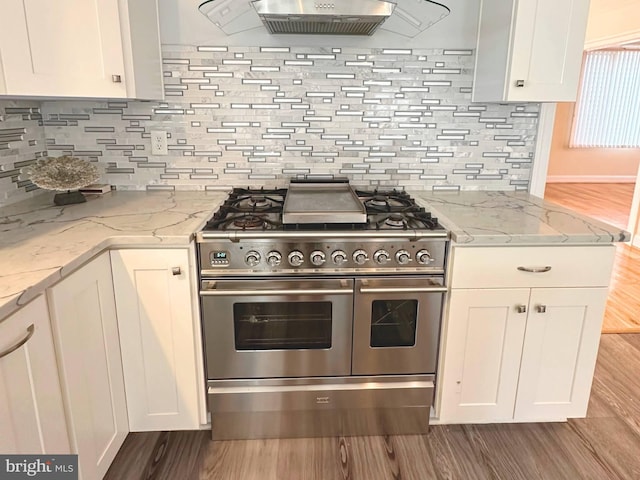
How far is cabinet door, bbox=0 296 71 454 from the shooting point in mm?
1047

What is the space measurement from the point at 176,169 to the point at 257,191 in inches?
17.7

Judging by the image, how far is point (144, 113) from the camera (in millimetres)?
2230

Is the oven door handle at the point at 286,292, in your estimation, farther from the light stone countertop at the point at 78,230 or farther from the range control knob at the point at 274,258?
the light stone countertop at the point at 78,230

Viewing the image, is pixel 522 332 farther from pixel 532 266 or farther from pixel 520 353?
pixel 532 266

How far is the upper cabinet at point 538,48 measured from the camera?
1.87 meters

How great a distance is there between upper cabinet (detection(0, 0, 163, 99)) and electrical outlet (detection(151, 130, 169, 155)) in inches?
13.2

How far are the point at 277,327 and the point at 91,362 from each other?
666 mm

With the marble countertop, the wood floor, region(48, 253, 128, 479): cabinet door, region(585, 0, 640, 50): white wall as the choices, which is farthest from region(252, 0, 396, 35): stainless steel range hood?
region(585, 0, 640, 50): white wall

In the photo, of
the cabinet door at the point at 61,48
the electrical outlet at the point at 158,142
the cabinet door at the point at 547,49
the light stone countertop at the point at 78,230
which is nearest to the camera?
the light stone countertop at the point at 78,230

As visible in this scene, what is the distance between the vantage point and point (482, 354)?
1.83 metres

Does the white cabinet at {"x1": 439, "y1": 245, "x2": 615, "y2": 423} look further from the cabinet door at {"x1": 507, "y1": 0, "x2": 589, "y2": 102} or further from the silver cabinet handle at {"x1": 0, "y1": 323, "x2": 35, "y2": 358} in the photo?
the silver cabinet handle at {"x1": 0, "y1": 323, "x2": 35, "y2": 358}

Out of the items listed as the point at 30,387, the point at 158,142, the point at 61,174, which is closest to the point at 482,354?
the point at 30,387

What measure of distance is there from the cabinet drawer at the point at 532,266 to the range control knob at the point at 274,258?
0.67 metres

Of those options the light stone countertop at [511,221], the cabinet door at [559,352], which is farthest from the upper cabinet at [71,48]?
the cabinet door at [559,352]
